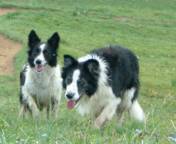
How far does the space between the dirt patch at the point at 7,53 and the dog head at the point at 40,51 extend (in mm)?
7361

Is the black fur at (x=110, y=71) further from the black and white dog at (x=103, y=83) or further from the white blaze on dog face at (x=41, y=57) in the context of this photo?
the white blaze on dog face at (x=41, y=57)

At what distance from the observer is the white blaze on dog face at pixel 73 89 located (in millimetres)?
9055

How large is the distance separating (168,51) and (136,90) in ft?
49.9

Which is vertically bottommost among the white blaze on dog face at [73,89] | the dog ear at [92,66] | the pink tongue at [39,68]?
the pink tongue at [39,68]

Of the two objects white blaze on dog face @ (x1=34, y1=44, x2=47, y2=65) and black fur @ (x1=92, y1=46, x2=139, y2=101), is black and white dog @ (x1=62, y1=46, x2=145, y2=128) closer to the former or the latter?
black fur @ (x1=92, y1=46, x2=139, y2=101)

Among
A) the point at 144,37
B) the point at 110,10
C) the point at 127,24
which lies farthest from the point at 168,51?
the point at 110,10

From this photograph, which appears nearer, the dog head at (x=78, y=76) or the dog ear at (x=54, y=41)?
the dog head at (x=78, y=76)

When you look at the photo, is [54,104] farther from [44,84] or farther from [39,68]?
[39,68]

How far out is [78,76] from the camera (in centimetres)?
930

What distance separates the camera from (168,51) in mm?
26062

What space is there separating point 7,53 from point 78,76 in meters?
12.5

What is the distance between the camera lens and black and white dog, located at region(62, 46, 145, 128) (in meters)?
9.34

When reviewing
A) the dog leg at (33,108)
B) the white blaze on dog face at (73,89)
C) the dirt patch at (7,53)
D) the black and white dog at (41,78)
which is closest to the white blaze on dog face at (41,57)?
the black and white dog at (41,78)

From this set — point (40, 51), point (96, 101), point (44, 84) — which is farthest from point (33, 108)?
point (96, 101)
